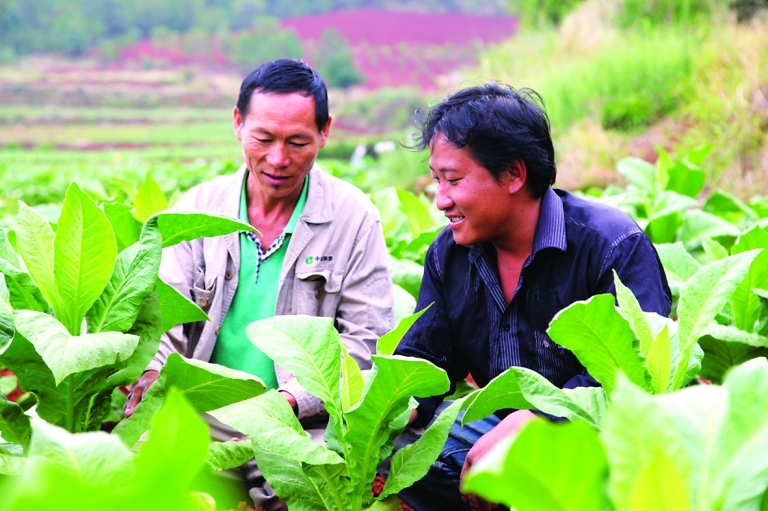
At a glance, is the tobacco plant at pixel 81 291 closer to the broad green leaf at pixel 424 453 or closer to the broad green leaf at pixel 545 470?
the broad green leaf at pixel 424 453

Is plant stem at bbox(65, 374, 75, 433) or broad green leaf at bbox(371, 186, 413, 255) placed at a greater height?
plant stem at bbox(65, 374, 75, 433)

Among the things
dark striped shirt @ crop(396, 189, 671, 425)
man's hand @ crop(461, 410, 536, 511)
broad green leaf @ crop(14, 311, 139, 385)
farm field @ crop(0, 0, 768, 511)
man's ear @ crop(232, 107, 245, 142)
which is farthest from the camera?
man's ear @ crop(232, 107, 245, 142)

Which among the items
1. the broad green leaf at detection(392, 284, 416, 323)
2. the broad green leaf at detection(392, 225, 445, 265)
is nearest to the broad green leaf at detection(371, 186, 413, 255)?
the broad green leaf at detection(392, 225, 445, 265)

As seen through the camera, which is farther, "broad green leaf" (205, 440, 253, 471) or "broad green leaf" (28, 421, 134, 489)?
"broad green leaf" (205, 440, 253, 471)

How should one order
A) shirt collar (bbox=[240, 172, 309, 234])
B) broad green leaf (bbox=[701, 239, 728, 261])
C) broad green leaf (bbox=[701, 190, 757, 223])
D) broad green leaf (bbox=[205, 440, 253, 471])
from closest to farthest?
broad green leaf (bbox=[205, 440, 253, 471]) < broad green leaf (bbox=[701, 239, 728, 261]) < shirt collar (bbox=[240, 172, 309, 234]) < broad green leaf (bbox=[701, 190, 757, 223])

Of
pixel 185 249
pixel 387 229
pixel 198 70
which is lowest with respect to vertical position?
pixel 198 70

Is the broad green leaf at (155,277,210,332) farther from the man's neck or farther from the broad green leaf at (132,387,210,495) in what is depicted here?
the broad green leaf at (132,387,210,495)

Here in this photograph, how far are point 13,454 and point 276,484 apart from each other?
0.63 meters

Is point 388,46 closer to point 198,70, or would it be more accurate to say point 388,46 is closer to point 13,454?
point 198,70

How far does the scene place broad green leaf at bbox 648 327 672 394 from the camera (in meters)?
1.67

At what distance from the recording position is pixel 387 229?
13.1 ft

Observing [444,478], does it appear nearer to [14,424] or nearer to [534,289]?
[534,289]

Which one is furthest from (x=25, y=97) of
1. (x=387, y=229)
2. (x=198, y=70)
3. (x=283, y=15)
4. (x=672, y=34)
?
(x=387, y=229)

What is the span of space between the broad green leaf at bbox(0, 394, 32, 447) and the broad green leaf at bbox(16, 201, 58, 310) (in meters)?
0.27
